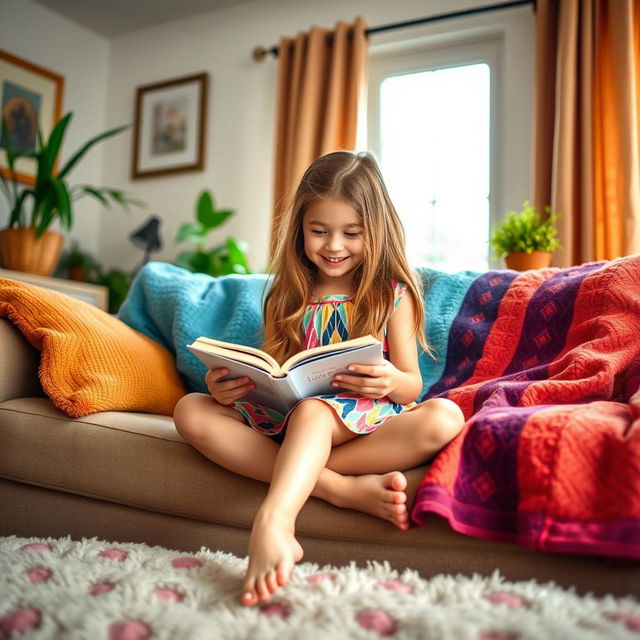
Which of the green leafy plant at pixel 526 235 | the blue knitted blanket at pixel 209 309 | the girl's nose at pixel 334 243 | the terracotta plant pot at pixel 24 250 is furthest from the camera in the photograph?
the terracotta plant pot at pixel 24 250

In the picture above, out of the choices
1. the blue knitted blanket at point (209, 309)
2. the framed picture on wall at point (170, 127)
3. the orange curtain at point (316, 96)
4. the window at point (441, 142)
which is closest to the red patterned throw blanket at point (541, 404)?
the blue knitted blanket at point (209, 309)

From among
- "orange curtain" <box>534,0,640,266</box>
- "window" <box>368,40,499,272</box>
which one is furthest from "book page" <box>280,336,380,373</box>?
"window" <box>368,40,499,272</box>

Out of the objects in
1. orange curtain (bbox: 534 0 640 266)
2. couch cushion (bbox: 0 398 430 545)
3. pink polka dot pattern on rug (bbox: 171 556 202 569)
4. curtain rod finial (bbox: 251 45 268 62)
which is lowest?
pink polka dot pattern on rug (bbox: 171 556 202 569)

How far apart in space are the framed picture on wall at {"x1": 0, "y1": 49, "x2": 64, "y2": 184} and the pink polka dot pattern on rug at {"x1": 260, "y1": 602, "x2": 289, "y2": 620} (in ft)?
11.1

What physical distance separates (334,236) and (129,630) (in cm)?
83

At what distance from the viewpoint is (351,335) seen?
53.3 inches

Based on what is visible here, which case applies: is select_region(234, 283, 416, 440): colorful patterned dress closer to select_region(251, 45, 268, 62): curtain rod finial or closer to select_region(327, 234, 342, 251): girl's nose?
select_region(327, 234, 342, 251): girl's nose

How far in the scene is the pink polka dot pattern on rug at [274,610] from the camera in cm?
86

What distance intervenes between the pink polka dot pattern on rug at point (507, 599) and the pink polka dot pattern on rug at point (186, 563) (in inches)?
18.0

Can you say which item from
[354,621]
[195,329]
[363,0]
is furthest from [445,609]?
[363,0]

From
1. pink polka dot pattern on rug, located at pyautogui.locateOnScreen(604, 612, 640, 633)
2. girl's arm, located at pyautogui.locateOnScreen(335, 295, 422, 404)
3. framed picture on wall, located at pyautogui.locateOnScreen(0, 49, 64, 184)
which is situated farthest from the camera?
framed picture on wall, located at pyautogui.locateOnScreen(0, 49, 64, 184)

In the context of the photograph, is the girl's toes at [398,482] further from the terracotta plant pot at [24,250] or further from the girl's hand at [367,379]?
the terracotta plant pot at [24,250]

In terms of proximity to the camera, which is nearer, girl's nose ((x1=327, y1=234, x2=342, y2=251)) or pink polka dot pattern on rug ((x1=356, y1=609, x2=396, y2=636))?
pink polka dot pattern on rug ((x1=356, y1=609, x2=396, y2=636))

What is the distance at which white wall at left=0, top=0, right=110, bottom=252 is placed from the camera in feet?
12.0
